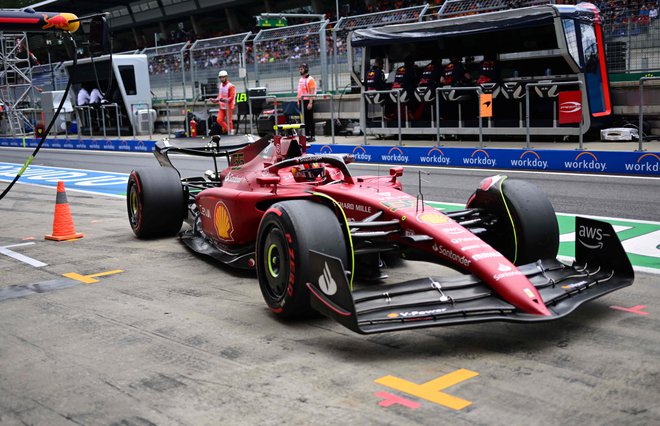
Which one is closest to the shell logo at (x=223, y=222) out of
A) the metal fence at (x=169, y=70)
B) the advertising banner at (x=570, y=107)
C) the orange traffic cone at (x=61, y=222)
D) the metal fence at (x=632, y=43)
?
the orange traffic cone at (x=61, y=222)

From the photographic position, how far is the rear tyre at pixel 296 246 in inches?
200

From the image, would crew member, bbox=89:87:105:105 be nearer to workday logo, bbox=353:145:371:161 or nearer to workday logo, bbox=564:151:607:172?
workday logo, bbox=353:145:371:161

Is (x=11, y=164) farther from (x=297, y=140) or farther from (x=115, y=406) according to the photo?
(x=115, y=406)

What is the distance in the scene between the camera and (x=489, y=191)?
241 inches

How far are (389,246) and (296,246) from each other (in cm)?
88

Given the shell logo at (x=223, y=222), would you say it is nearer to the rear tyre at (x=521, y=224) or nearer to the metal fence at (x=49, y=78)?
the rear tyre at (x=521, y=224)

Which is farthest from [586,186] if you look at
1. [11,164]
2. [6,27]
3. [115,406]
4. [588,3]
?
[11,164]

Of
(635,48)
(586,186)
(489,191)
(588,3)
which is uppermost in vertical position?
(588,3)

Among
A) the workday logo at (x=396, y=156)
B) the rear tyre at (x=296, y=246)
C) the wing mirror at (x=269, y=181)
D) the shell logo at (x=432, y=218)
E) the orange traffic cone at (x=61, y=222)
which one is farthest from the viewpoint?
the workday logo at (x=396, y=156)

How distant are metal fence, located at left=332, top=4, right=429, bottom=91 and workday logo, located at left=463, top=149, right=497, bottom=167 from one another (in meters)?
6.03

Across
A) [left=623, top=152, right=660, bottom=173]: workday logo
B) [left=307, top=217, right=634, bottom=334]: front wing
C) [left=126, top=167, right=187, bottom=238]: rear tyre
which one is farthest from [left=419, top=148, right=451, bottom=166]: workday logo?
[left=307, top=217, right=634, bottom=334]: front wing

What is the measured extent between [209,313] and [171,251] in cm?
262

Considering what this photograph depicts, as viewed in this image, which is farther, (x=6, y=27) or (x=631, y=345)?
(x=6, y=27)

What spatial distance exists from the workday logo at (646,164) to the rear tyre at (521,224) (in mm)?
7834
